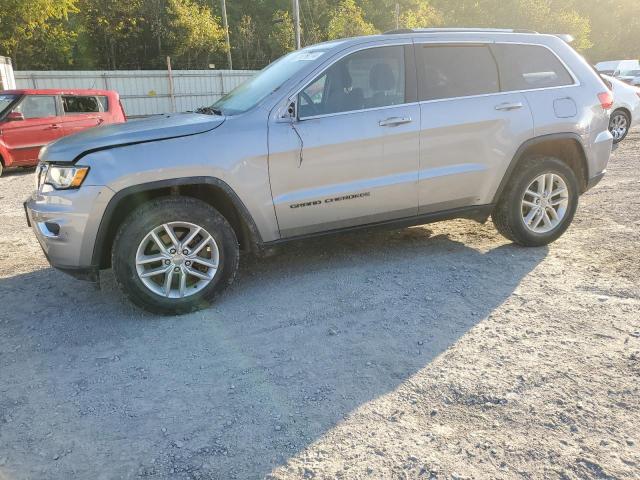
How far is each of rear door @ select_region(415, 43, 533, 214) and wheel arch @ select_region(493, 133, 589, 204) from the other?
0.07m

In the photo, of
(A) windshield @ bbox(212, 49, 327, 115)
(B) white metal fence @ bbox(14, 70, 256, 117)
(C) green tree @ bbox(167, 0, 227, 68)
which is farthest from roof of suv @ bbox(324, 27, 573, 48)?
(C) green tree @ bbox(167, 0, 227, 68)

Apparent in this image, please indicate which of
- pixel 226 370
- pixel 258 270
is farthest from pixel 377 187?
pixel 226 370

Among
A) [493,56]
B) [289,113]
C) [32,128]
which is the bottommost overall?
[32,128]

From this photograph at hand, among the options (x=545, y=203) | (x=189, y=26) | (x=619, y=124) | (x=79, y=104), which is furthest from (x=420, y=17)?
(x=545, y=203)

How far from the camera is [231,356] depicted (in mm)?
3271

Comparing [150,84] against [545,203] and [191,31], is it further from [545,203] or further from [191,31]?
[545,203]

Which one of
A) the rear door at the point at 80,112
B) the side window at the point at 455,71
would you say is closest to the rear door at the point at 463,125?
the side window at the point at 455,71

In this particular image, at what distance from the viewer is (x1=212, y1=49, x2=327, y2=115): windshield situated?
4148 mm

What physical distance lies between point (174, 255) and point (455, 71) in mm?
2701

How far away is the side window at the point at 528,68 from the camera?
4684 mm

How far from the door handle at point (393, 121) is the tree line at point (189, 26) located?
26593 millimetres

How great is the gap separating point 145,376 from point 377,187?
2184 mm

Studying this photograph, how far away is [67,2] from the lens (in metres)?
26.1

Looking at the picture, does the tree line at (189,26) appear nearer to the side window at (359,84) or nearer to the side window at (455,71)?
the side window at (359,84)
